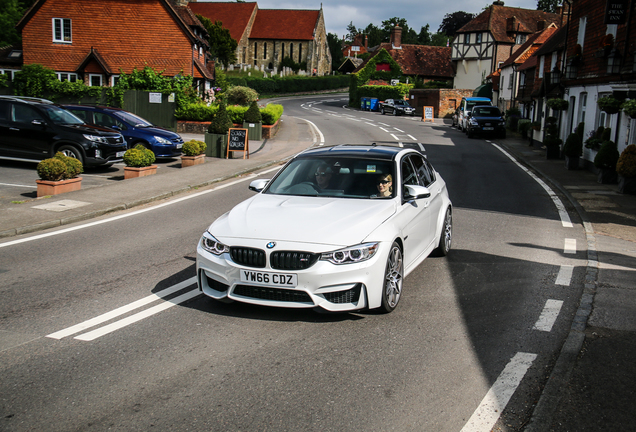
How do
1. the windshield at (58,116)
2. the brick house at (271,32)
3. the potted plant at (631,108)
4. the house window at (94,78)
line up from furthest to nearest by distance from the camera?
the brick house at (271,32) → the house window at (94,78) → the windshield at (58,116) → the potted plant at (631,108)

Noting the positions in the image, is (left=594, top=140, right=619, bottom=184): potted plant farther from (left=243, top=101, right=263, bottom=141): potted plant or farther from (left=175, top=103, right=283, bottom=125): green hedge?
(left=175, top=103, right=283, bottom=125): green hedge

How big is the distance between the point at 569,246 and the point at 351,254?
5.56 metres

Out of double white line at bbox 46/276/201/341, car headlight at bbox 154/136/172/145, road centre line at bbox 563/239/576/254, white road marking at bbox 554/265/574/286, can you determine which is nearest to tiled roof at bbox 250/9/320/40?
car headlight at bbox 154/136/172/145

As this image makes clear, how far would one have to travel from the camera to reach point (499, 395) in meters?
4.38

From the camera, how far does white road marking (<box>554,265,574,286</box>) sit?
7434 millimetres

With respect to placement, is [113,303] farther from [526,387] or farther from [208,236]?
[526,387]

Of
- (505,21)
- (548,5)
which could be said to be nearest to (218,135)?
(505,21)

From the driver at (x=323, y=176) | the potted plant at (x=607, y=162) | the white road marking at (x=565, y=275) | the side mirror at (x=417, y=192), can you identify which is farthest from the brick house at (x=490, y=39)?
the side mirror at (x=417, y=192)

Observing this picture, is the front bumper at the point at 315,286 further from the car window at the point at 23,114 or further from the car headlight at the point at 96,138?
the car window at the point at 23,114

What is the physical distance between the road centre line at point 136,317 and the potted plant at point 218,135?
1529cm

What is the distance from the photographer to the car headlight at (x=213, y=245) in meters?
5.77

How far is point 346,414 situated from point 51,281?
183 inches

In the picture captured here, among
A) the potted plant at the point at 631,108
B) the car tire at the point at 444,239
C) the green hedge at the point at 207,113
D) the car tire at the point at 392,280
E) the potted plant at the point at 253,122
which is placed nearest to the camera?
the car tire at the point at 392,280

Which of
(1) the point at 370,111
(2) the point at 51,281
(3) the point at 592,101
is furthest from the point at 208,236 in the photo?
(1) the point at 370,111
